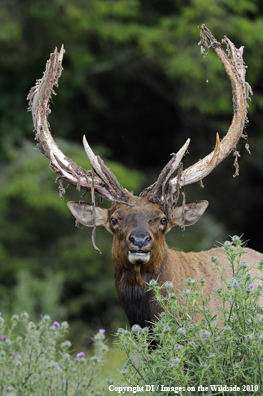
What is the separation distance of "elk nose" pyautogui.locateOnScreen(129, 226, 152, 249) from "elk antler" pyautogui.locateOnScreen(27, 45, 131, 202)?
56 cm

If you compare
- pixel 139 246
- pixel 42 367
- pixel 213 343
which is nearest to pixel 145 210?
pixel 139 246

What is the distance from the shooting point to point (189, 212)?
5.12 metres

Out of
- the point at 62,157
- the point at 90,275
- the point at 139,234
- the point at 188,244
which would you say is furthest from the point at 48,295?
the point at 139,234

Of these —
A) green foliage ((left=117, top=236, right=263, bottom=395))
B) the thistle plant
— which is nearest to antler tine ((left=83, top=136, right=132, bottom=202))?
the thistle plant

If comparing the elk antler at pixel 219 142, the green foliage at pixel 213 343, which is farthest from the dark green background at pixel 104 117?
the green foliage at pixel 213 343

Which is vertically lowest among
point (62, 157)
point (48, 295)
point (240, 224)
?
point (62, 157)

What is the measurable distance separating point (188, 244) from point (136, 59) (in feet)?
12.7

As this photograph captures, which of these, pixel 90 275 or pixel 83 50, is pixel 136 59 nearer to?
pixel 83 50

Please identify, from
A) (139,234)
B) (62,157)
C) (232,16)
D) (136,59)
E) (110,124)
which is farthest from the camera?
(110,124)

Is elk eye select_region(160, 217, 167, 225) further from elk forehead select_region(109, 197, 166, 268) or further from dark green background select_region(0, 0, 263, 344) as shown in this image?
dark green background select_region(0, 0, 263, 344)

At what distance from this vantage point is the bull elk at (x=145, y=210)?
178 inches

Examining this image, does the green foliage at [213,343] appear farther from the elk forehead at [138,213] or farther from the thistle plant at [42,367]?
the elk forehead at [138,213]

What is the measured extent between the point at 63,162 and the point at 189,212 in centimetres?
114

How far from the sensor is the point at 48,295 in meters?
9.43
